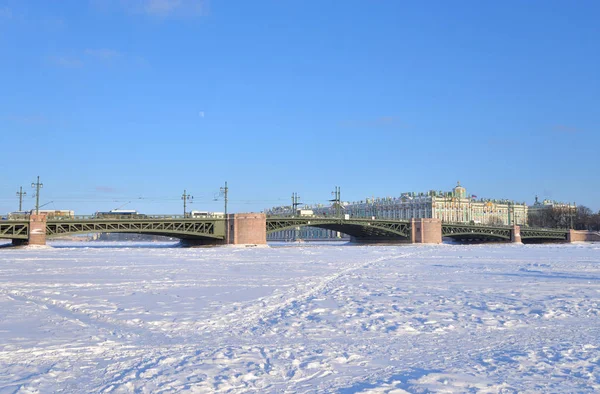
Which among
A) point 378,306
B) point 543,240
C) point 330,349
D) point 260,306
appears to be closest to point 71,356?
point 330,349

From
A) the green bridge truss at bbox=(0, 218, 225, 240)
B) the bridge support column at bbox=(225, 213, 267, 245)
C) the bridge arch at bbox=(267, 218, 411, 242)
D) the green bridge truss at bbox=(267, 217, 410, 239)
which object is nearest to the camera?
the green bridge truss at bbox=(0, 218, 225, 240)

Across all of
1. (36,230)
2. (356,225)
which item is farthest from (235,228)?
(36,230)

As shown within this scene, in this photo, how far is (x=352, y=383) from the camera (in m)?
5.81

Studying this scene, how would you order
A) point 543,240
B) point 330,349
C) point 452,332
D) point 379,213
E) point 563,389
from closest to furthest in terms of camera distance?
point 563,389
point 330,349
point 452,332
point 543,240
point 379,213

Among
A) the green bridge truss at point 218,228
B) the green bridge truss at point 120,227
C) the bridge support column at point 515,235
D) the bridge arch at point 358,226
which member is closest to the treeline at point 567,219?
the green bridge truss at point 218,228

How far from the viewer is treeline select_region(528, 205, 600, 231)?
10450cm

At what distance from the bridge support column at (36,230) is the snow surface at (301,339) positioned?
1278 inches

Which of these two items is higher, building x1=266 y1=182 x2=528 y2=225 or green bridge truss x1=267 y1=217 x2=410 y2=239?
building x1=266 y1=182 x2=528 y2=225

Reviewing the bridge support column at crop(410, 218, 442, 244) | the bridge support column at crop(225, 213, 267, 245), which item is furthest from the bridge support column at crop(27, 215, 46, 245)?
the bridge support column at crop(410, 218, 442, 244)

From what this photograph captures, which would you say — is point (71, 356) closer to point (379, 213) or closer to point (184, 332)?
point (184, 332)

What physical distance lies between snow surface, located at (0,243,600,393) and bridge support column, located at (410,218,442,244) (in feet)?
163

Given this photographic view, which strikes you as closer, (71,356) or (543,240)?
(71,356)

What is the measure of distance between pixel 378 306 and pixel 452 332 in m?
2.70

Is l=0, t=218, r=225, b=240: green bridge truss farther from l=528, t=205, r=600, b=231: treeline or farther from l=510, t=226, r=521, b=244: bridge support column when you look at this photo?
l=528, t=205, r=600, b=231: treeline
